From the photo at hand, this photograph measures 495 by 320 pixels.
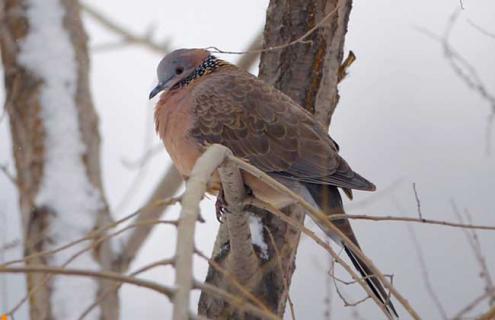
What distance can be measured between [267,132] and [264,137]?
0.09ft

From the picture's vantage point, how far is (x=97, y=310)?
11.3ft

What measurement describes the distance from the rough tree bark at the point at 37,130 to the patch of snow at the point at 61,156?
0.01 m

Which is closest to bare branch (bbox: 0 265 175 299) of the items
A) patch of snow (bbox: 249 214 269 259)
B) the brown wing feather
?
the brown wing feather

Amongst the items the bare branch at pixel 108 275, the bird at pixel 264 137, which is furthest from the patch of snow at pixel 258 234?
the bare branch at pixel 108 275

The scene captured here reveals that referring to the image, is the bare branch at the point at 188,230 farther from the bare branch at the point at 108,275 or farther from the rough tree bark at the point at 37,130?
the rough tree bark at the point at 37,130

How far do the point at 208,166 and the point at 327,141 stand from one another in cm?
187

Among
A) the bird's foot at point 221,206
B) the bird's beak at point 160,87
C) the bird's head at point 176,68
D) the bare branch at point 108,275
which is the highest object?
the bird's head at point 176,68

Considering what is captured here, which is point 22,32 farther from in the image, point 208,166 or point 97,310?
point 208,166

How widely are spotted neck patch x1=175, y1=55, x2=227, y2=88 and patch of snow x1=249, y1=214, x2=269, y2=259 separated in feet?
2.21

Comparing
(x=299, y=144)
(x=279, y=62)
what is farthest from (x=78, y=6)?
(x=299, y=144)

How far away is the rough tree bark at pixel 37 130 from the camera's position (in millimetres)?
3574

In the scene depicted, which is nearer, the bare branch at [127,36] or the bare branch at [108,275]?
the bare branch at [108,275]

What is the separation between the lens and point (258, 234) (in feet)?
12.8

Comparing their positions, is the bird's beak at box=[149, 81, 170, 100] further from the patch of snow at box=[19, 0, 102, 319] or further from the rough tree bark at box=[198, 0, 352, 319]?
the rough tree bark at box=[198, 0, 352, 319]
